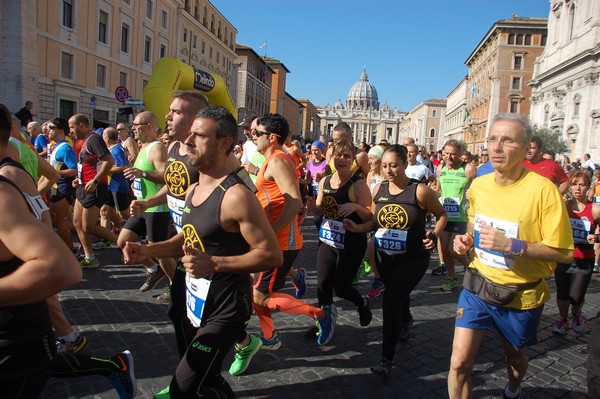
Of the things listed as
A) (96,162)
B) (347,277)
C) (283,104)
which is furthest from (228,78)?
(347,277)

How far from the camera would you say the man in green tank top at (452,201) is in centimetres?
687

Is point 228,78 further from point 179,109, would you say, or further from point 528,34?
point 179,109

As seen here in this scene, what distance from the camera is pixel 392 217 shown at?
418 cm

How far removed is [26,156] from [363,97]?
19527 centimetres

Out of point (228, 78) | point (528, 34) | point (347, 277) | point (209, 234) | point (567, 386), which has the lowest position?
point (567, 386)

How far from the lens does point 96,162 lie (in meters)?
6.98

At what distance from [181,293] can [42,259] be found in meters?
1.36

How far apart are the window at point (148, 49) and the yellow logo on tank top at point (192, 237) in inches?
1372

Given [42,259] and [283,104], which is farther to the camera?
[283,104]

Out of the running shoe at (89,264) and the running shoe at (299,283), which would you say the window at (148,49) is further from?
the running shoe at (299,283)

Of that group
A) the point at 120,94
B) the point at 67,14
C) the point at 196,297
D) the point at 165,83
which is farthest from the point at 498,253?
the point at 67,14

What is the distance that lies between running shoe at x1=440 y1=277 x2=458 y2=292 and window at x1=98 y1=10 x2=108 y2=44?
1101 inches

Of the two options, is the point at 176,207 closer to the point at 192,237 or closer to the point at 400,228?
the point at 192,237

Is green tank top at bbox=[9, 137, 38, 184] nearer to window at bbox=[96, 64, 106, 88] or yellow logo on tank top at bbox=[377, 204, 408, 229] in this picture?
yellow logo on tank top at bbox=[377, 204, 408, 229]
